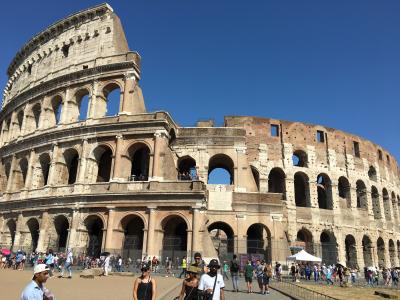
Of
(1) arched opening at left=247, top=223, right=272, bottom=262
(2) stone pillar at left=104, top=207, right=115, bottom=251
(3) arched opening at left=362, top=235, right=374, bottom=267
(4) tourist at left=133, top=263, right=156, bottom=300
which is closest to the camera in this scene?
(4) tourist at left=133, top=263, right=156, bottom=300

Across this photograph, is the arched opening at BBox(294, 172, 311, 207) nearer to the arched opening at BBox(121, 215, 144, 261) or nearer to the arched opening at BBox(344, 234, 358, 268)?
the arched opening at BBox(344, 234, 358, 268)

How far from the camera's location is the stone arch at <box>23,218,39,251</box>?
24.3 meters

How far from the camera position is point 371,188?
1260 inches

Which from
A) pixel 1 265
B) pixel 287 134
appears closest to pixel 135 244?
pixel 1 265

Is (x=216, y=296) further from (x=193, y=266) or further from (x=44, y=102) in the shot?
(x=44, y=102)

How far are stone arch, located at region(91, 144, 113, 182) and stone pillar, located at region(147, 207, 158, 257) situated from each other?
5.68 meters

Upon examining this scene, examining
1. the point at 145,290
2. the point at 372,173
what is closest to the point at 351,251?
the point at 372,173

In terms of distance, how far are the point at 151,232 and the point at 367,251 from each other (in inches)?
793

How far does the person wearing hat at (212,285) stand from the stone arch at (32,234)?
2226 cm

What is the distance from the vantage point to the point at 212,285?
513 cm

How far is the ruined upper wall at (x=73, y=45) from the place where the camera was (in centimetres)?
2595

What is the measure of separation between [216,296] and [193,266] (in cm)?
77

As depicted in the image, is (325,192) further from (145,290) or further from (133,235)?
(145,290)

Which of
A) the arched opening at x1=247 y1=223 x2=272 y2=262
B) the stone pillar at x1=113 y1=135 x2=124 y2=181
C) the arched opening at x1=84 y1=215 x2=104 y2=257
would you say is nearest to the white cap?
the stone pillar at x1=113 y1=135 x2=124 y2=181
